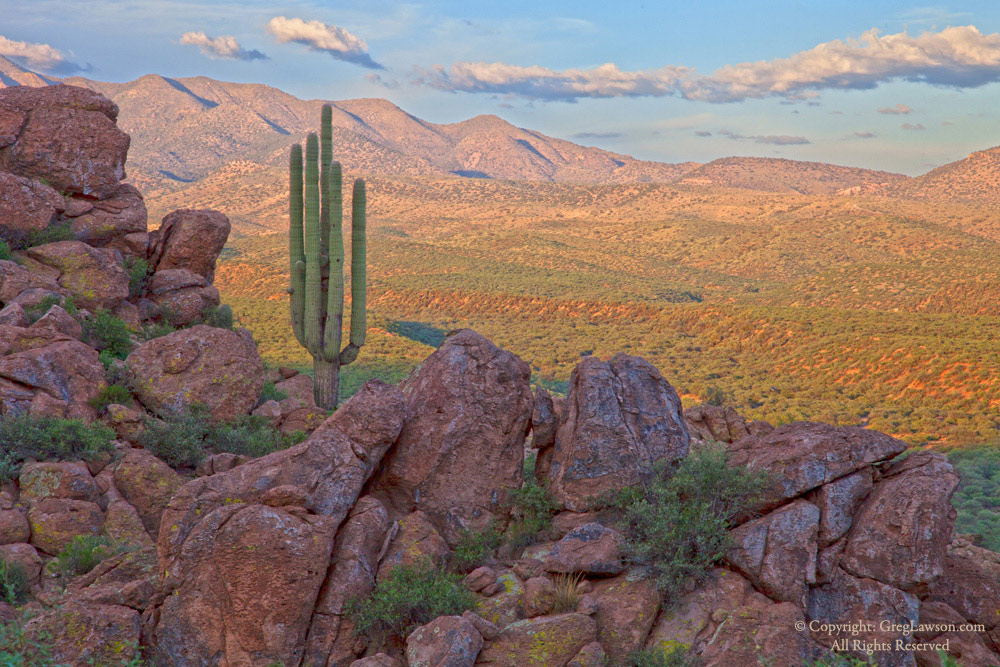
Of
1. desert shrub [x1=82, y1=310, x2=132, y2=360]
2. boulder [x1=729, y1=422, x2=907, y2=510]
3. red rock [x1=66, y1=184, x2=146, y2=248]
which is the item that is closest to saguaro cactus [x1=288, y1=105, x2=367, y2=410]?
desert shrub [x1=82, y1=310, x2=132, y2=360]

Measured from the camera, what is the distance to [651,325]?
5366 cm

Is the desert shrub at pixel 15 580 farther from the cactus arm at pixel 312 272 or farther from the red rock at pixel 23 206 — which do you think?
the red rock at pixel 23 206

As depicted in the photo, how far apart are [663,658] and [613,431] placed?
10.1ft

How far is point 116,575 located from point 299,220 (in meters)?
9.97

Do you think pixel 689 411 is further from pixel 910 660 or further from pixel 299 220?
pixel 299 220

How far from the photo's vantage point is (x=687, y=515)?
7.65 metres

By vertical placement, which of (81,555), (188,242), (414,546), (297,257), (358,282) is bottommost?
(81,555)

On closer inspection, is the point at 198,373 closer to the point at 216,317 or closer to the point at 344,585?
the point at 216,317

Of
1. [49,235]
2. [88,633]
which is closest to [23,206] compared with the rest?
[49,235]

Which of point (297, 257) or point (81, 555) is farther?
point (297, 257)

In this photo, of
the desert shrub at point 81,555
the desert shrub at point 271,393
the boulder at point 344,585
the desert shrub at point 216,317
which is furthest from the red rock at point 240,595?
the desert shrub at point 216,317

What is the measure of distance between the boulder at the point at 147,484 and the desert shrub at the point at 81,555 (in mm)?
1096

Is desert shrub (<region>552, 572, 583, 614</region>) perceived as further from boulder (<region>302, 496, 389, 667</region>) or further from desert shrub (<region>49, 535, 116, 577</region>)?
desert shrub (<region>49, 535, 116, 577</region>)

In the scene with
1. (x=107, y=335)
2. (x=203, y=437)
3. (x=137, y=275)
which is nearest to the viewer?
→ (x=203, y=437)
